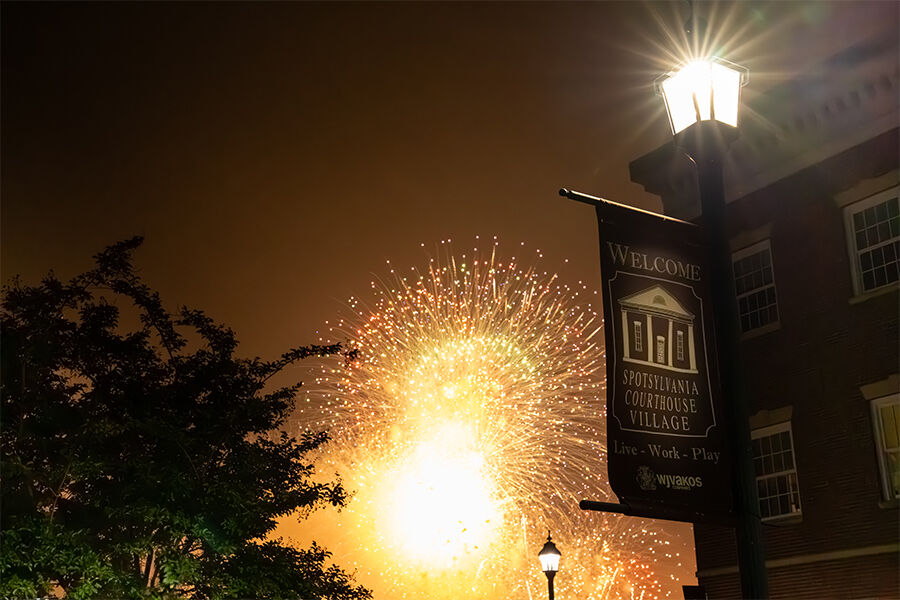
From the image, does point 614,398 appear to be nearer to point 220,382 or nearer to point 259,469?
point 259,469

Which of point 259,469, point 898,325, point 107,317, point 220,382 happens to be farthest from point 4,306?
point 898,325

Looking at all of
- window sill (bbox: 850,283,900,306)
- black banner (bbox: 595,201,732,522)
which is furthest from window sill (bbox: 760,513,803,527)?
black banner (bbox: 595,201,732,522)

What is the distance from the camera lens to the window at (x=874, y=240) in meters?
16.6

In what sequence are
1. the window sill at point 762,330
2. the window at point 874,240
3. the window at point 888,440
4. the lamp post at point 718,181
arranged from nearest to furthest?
the lamp post at point 718,181 → the window at point 888,440 → the window at point 874,240 → the window sill at point 762,330

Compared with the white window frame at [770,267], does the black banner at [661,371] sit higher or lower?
lower

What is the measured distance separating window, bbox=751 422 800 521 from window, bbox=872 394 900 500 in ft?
5.12

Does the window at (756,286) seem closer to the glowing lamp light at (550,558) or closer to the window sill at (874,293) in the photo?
the window sill at (874,293)

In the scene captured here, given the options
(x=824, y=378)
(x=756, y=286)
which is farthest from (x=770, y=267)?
(x=824, y=378)

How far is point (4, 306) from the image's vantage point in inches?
693

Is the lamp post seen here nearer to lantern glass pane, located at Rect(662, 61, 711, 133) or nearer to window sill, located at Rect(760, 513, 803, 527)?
lantern glass pane, located at Rect(662, 61, 711, 133)

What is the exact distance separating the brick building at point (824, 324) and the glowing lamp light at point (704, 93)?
9.89 meters

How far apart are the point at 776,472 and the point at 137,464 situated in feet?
35.3

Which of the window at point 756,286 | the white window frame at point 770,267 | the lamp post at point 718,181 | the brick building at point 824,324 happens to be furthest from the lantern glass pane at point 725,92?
the window at point 756,286

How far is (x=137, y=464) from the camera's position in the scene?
16.4 meters
